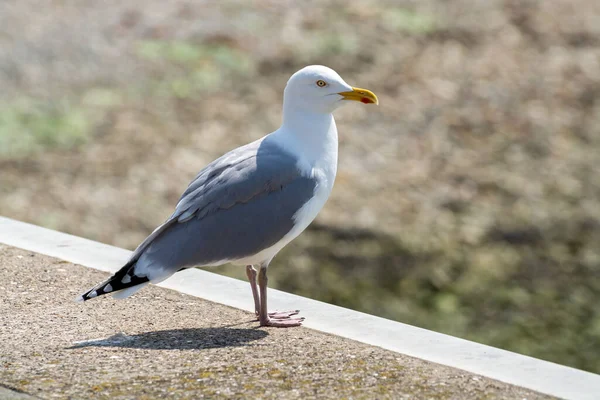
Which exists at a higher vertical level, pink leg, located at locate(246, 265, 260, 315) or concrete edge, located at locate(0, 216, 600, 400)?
pink leg, located at locate(246, 265, 260, 315)

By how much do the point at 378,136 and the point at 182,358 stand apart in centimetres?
698

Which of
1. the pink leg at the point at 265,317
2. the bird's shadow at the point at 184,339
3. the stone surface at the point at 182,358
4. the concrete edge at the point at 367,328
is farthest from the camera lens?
the pink leg at the point at 265,317

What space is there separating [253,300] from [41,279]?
1.18 metres

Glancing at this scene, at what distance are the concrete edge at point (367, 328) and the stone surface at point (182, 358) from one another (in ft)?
0.31

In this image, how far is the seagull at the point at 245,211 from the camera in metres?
5.10

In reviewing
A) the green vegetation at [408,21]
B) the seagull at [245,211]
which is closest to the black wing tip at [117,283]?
the seagull at [245,211]

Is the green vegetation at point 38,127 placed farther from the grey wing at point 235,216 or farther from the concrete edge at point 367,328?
the grey wing at point 235,216

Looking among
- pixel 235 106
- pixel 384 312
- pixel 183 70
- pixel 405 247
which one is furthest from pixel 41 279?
pixel 183 70

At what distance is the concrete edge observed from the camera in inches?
185

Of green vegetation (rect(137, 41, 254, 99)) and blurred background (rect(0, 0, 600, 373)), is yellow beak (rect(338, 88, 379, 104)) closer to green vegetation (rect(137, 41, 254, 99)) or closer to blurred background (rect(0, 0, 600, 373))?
blurred background (rect(0, 0, 600, 373))

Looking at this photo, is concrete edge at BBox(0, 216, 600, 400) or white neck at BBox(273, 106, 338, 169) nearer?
concrete edge at BBox(0, 216, 600, 400)

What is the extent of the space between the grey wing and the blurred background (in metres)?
3.21

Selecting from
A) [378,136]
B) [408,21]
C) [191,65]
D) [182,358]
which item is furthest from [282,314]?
[408,21]

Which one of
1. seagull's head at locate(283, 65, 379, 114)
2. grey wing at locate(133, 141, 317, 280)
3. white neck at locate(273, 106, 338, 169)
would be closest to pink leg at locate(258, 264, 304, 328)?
grey wing at locate(133, 141, 317, 280)
